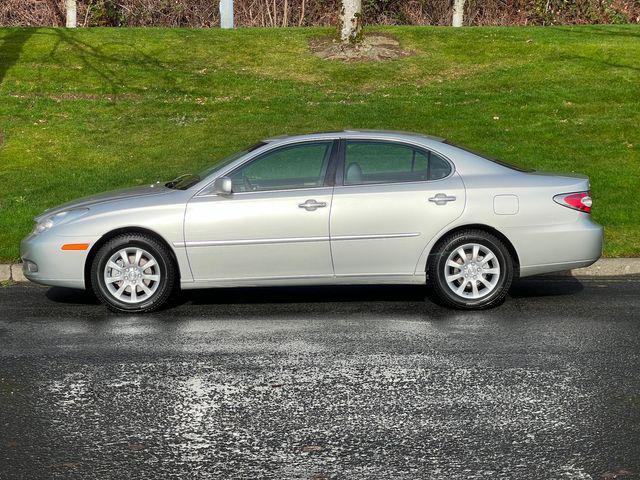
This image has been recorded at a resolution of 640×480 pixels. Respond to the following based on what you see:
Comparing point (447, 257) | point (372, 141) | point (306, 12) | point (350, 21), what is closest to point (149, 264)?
point (372, 141)

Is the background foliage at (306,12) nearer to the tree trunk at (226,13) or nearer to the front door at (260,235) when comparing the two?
the tree trunk at (226,13)

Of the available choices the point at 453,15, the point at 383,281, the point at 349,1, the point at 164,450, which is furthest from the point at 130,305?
the point at 453,15

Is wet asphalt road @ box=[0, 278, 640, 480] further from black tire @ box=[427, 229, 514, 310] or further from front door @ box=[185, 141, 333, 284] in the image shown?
front door @ box=[185, 141, 333, 284]

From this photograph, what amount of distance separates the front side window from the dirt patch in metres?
13.9

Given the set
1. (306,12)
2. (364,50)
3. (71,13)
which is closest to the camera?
(364,50)

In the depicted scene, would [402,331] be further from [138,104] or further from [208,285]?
[138,104]

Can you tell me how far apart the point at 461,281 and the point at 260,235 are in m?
1.74

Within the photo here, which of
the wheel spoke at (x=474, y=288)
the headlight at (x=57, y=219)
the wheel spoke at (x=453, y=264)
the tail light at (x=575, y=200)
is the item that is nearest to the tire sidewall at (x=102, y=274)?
the headlight at (x=57, y=219)

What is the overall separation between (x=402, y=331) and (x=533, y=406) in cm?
211

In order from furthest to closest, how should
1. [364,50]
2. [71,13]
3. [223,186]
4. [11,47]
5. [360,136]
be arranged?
[71,13] < [11,47] < [364,50] < [360,136] < [223,186]

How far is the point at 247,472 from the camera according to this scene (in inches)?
200

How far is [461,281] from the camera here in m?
9.01

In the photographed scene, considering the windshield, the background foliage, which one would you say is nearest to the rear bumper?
the windshield

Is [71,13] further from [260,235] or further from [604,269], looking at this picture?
[260,235]
